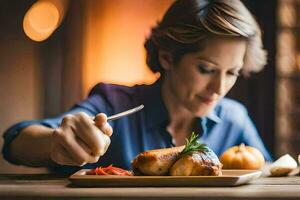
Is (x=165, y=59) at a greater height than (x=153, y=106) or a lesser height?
greater

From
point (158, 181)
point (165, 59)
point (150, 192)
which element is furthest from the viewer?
point (165, 59)

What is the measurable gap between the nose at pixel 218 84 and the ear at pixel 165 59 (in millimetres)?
145

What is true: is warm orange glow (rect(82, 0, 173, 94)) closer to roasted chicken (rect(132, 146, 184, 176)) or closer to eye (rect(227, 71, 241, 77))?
eye (rect(227, 71, 241, 77))

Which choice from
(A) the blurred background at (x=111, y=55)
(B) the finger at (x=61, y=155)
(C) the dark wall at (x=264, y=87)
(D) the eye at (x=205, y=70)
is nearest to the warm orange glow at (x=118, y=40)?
(A) the blurred background at (x=111, y=55)

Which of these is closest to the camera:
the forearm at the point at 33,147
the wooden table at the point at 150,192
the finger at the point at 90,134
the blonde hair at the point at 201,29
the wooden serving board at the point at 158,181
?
the wooden table at the point at 150,192

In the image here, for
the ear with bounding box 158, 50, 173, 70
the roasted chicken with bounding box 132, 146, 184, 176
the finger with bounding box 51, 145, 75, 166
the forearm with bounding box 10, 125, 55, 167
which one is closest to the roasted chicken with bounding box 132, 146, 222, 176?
the roasted chicken with bounding box 132, 146, 184, 176

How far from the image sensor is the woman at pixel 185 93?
6.73 ft

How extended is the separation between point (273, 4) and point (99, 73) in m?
0.60

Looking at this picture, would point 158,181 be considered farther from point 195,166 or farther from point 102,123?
point 102,123

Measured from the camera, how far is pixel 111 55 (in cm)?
209

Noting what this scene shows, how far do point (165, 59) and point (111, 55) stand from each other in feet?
0.57

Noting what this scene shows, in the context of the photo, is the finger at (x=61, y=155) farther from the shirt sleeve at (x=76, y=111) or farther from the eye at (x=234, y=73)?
the eye at (x=234, y=73)

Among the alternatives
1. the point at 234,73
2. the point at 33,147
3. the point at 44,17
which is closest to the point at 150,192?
the point at 33,147

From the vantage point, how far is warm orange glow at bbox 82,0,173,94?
2082 mm
